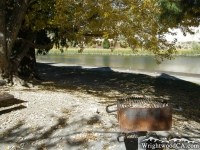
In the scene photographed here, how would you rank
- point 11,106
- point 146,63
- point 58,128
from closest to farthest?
point 58,128 → point 11,106 → point 146,63

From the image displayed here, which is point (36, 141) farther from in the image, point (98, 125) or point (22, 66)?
point (22, 66)

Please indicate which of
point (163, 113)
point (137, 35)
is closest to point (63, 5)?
point (137, 35)

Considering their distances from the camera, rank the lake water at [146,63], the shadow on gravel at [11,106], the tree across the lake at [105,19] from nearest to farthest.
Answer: the shadow on gravel at [11,106], the tree across the lake at [105,19], the lake water at [146,63]

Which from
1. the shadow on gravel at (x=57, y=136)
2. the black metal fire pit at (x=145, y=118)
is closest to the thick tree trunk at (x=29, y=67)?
the shadow on gravel at (x=57, y=136)

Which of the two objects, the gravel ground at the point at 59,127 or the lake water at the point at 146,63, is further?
the lake water at the point at 146,63

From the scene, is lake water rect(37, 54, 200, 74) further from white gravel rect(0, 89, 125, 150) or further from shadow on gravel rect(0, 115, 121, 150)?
shadow on gravel rect(0, 115, 121, 150)

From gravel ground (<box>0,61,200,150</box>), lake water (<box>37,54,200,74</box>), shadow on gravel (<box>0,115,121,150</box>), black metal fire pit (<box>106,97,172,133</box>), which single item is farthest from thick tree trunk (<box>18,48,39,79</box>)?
lake water (<box>37,54,200,74</box>)

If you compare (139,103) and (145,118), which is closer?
(145,118)

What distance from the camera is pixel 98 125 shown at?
484 cm

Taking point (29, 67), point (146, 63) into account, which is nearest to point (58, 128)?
point (29, 67)

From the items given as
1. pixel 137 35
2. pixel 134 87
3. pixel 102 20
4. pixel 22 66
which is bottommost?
pixel 134 87

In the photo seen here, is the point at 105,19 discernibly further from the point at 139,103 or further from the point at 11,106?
the point at 139,103

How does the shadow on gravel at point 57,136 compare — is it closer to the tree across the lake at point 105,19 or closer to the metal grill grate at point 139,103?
the metal grill grate at point 139,103

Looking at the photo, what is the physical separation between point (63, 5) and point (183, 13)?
14.7ft
